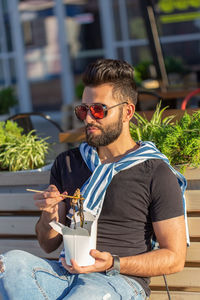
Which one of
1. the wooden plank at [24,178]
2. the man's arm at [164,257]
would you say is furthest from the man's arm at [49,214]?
the wooden plank at [24,178]

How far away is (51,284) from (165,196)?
60 centimetres

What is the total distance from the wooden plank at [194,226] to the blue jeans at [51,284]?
382 millimetres

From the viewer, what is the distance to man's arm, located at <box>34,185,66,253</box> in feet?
7.34

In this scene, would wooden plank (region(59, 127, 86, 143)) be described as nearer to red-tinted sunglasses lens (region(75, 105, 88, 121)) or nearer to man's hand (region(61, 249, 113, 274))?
red-tinted sunglasses lens (region(75, 105, 88, 121))

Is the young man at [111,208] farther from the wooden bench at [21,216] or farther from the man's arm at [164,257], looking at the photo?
the wooden bench at [21,216]

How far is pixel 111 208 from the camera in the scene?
7.59 ft

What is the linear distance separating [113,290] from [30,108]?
8404 mm

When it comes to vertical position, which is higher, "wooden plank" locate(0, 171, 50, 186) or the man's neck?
the man's neck

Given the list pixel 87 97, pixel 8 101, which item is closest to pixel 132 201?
pixel 87 97

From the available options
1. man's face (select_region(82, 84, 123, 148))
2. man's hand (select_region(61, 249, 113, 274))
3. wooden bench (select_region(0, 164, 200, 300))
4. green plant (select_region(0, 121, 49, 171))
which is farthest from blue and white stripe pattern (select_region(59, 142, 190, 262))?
green plant (select_region(0, 121, 49, 171))

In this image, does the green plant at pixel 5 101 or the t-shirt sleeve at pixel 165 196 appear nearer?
the t-shirt sleeve at pixel 165 196

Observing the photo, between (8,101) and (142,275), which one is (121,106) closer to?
(142,275)

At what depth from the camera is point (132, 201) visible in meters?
2.29

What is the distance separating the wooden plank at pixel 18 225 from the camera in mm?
2826
